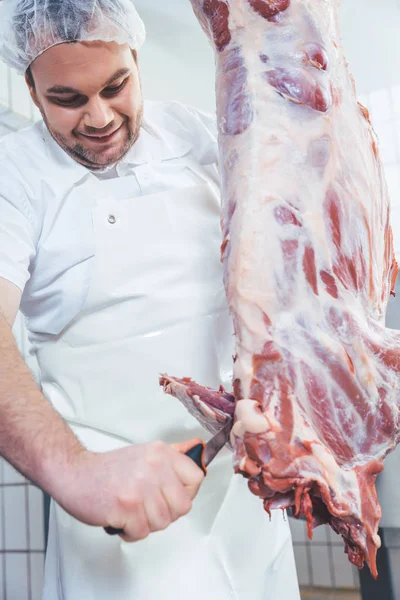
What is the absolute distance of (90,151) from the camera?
138 cm

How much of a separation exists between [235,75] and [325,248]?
33 centimetres

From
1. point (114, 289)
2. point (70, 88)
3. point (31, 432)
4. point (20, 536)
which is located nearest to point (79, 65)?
point (70, 88)

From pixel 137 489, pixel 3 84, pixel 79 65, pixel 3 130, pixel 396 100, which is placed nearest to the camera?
pixel 137 489

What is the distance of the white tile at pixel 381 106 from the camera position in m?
3.80

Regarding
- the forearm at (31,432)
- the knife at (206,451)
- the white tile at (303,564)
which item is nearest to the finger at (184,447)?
the knife at (206,451)

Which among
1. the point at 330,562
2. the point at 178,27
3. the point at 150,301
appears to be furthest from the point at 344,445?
the point at 330,562

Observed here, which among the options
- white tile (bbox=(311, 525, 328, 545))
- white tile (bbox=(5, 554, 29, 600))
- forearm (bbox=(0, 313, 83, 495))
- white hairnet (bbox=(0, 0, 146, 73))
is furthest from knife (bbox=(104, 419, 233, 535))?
white tile (bbox=(311, 525, 328, 545))

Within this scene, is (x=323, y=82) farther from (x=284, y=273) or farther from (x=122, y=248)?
(x=122, y=248)

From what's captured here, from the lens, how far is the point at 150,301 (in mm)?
1373

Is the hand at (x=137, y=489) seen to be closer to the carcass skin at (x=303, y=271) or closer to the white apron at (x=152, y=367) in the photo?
the carcass skin at (x=303, y=271)

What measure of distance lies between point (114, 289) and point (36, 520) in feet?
6.56

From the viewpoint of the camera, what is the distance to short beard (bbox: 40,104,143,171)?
4.51ft

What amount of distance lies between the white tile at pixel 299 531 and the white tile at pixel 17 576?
1.31 metres

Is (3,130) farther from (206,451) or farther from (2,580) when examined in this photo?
(206,451)
